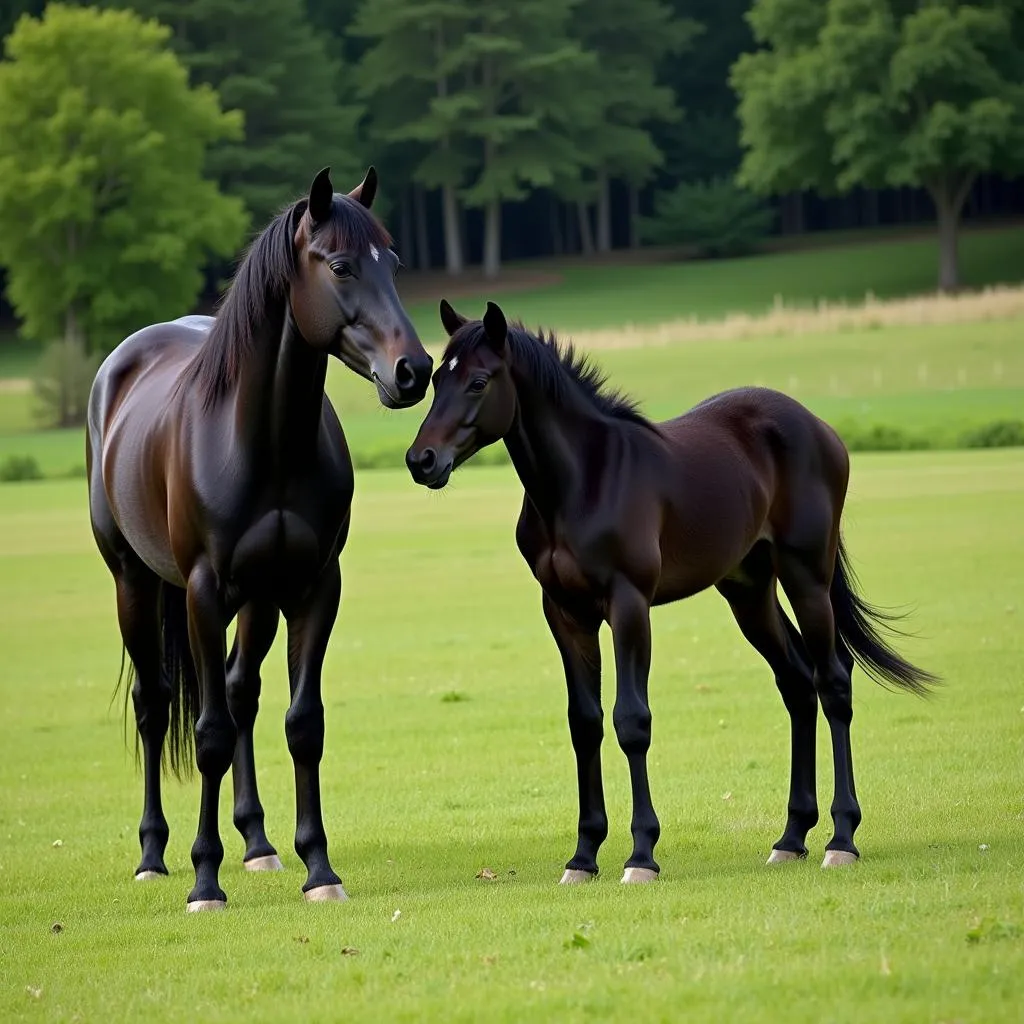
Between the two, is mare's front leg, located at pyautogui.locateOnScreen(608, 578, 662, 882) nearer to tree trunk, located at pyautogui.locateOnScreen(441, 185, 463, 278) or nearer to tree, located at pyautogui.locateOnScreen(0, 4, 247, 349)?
tree, located at pyautogui.locateOnScreen(0, 4, 247, 349)

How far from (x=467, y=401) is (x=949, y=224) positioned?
176 feet

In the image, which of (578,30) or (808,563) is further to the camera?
(578,30)

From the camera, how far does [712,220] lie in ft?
226

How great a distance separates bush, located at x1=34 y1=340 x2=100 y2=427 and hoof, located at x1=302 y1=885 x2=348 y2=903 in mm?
40282

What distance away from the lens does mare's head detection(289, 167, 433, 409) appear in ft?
21.3

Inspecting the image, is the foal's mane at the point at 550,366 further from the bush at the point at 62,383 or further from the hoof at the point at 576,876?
the bush at the point at 62,383

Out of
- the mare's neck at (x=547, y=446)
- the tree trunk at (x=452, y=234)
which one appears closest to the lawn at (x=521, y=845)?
the mare's neck at (x=547, y=446)

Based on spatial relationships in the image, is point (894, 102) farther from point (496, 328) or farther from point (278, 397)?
point (278, 397)

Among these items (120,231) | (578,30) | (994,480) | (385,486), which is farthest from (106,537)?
(578,30)

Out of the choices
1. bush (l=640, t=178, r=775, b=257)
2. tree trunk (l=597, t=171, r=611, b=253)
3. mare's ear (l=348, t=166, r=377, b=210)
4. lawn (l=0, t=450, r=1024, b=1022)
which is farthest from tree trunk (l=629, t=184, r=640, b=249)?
mare's ear (l=348, t=166, r=377, b=210)

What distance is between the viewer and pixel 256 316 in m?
7.12

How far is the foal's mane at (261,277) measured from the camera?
6.77 meters

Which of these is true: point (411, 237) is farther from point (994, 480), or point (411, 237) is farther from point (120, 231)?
point (994, 480)

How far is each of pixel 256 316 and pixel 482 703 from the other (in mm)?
6161
